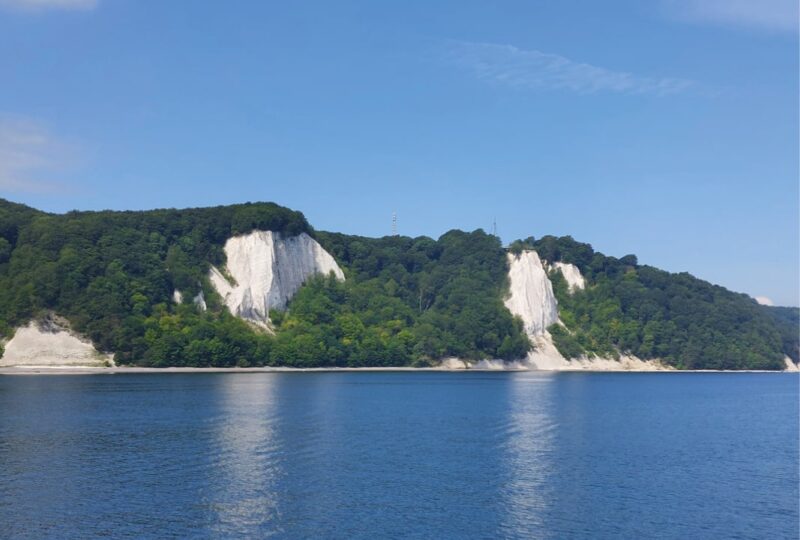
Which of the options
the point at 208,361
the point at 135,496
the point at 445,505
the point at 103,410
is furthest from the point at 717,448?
the point at 208,361

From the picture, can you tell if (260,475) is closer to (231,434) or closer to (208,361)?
(231,434)

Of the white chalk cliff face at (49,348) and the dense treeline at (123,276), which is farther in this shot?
the dense treeline at (123,276)

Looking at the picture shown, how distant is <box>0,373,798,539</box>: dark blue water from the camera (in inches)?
1405

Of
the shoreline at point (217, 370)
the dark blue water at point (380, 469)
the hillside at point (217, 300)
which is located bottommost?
the dark blue water at point (380, 469)

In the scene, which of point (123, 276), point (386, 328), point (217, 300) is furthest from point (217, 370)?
point (386, 328)

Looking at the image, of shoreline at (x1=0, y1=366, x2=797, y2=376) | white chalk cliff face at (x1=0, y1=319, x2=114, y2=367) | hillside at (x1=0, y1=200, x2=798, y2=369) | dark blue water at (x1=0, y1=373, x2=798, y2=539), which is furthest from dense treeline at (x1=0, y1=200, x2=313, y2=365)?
dark blue water at (x1=0, y1=373, x2=798, y2=539)

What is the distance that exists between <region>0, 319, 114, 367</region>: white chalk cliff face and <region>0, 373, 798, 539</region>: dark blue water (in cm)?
3719

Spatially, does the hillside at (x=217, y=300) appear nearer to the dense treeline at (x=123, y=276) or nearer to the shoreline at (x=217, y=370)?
the dense treeline at (x=123, y=276)

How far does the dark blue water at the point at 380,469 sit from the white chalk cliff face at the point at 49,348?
37.2 metres

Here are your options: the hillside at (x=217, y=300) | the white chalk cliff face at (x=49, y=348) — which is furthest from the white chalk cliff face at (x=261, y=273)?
the white chalk cliff face at (x=49, y=348)

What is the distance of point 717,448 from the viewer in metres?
59.9

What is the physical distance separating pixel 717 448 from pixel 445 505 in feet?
98.9

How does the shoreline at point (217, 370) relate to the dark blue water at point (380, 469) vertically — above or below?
above

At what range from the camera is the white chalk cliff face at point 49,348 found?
405 ft
